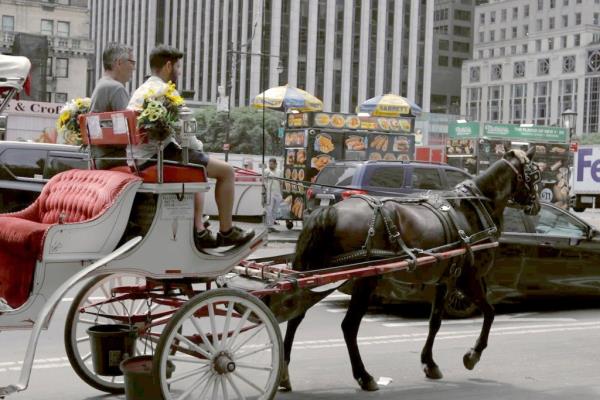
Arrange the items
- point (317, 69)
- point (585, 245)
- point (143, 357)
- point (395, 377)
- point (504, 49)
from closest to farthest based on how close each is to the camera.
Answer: point (143, 357) < point (395, 377) < point (585, 245) < point (317, 69) < point (504, 49)

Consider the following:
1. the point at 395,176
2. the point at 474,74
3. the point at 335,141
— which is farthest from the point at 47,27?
the point at 474,74

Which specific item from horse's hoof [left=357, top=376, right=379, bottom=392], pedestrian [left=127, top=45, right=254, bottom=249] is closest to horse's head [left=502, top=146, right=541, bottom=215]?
horse's hoof [left=357, top=376, right=379, bottom=392]

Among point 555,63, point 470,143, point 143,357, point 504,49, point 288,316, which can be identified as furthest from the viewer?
point 504,49

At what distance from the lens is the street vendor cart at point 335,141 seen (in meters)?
24.9

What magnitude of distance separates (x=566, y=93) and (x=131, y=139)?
5024 inches

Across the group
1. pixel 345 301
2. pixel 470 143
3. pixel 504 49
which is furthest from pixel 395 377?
pixel 504 49

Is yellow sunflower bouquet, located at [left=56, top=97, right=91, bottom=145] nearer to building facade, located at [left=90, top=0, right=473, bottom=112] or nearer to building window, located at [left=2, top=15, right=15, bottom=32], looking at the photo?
building window, located at [left=2, top=15, right=15, bottom=32]

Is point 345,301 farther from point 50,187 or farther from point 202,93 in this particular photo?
point 202,93

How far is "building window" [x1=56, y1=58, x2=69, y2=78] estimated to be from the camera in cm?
8081

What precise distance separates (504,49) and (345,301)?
13444cm

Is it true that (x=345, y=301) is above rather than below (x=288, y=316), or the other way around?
below

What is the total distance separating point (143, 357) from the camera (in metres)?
6.09

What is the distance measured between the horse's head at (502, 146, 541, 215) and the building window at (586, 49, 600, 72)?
12210cm

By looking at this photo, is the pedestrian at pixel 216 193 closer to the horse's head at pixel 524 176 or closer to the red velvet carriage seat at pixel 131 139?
the red velvet carriage seat at pixel 131 139
